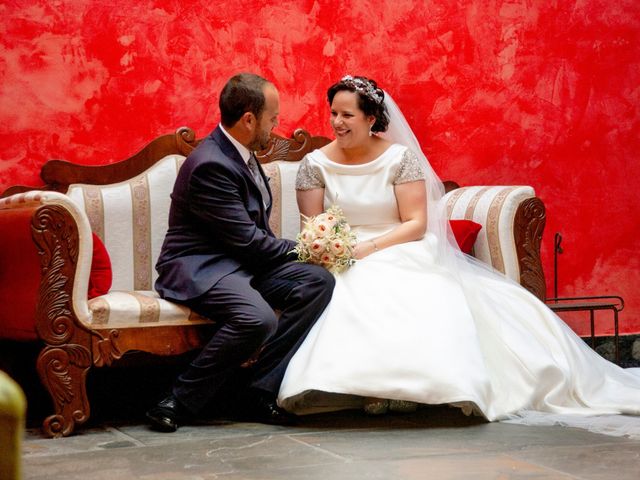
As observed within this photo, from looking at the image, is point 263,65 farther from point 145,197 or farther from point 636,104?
point 636,104

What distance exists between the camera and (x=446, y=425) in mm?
3473

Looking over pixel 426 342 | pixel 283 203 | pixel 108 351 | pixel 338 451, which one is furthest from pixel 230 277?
pixel 283 203

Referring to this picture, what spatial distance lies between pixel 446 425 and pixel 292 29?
230 centimetres

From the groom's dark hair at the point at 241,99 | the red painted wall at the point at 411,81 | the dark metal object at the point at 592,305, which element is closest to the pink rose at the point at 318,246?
the groom's dark hair at the point at 241,99

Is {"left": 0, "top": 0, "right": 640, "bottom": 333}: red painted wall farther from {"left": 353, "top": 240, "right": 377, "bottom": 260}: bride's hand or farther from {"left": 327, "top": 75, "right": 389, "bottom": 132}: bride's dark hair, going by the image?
{"left": 353, "top": 240, "right": 377, "bottom": 260}: bride's hand

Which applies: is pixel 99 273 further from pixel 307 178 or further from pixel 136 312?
pixel 307 178

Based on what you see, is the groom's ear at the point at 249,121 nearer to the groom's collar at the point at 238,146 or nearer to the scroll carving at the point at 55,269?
the groom's collar at the point at 238,146

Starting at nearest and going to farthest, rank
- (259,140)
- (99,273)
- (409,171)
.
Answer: (99,273) → (259,140) → (409,171)

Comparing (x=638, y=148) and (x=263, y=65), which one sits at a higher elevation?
(x=263, y=65)

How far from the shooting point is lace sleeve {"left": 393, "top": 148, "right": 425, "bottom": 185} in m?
4.19

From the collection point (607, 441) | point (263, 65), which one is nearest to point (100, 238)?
point (263, 65)

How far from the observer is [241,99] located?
379cm

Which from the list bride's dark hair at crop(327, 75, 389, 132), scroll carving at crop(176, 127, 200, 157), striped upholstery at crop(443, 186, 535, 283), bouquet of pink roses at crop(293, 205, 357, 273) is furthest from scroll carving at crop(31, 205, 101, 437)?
striped upholstery at crop(443, 186, 535, 283)

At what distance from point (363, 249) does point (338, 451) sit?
121 cm
